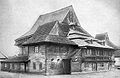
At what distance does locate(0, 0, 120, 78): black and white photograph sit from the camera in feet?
13.2

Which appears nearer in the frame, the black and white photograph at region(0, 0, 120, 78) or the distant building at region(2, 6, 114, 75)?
the black and white photograph at region(0, 0, 120, 78)

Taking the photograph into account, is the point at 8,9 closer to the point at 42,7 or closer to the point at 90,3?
the point at 42,7

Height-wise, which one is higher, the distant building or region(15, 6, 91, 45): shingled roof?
region(15, 6, 91, 45): shingled roof

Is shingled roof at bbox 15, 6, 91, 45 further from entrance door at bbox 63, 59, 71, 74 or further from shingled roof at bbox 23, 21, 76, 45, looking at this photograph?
entrance door at bbox 63, 59, 71, 74

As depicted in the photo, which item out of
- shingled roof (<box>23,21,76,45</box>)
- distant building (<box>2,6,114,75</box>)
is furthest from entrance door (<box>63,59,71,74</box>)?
shingled roof (<box>23,21,76,45</box>)

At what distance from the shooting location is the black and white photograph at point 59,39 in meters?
4.01

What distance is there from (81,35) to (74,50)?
1.25 meters

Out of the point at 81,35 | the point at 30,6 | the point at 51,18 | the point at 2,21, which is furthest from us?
the point at 51,18

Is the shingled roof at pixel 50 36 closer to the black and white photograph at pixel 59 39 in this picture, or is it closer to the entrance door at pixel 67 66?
the black and white photograph at pixel 59 39

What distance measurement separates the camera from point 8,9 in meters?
3.78

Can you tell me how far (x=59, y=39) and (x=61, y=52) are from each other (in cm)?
44

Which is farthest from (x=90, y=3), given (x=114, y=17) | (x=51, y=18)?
(x=51, y=18)

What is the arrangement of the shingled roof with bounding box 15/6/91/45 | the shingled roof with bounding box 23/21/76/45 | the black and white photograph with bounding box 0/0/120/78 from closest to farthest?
the black and white photograph with bounding box 0/0/120/78 → the shingled roof with bounding box 23/21/76/45 → the shingled roof with bounding box 15/6/91/45

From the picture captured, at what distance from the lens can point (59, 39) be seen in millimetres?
6578
